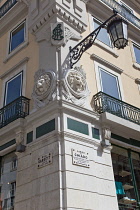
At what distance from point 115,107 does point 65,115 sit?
Result: 265cm

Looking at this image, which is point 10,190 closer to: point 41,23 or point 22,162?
point 22,162

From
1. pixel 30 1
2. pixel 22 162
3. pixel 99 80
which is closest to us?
pixel 22 162

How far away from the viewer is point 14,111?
33.5 ft

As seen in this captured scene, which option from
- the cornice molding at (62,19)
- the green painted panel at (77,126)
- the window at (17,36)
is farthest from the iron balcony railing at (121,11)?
the green painted panel at (77,126)

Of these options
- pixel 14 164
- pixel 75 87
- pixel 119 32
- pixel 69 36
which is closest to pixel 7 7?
pixel 69 36

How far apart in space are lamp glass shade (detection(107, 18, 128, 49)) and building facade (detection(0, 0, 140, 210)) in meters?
1.61

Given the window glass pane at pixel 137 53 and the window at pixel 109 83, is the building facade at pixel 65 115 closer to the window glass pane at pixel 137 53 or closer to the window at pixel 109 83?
the window at pixel 109 83

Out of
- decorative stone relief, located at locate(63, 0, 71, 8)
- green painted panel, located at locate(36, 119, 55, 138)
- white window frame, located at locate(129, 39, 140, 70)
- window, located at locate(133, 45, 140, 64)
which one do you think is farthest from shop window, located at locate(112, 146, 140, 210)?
decorative stone relief, located at locate(63, 0, 71, 8)

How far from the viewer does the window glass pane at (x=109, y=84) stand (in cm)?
1107

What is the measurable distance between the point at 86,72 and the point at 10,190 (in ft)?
16.2

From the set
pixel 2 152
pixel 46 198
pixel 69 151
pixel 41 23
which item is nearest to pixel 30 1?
pixel 41 23

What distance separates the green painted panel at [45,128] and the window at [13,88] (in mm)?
2520

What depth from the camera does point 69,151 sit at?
7.98m

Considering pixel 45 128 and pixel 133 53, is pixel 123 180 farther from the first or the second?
pixel 133 53
